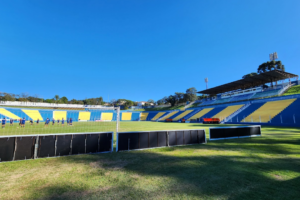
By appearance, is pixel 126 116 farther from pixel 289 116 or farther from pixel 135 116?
pixel 289 116

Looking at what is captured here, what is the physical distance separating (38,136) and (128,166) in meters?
3.94

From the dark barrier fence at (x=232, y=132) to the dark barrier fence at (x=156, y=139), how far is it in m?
1.39

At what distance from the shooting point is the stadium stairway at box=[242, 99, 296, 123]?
73.0 ft

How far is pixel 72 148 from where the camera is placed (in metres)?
5.99

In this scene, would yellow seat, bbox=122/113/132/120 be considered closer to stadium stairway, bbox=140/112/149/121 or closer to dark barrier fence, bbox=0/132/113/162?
stadium stairway, bbox=140/112/149/121

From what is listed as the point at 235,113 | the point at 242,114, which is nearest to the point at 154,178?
the point at 242,114

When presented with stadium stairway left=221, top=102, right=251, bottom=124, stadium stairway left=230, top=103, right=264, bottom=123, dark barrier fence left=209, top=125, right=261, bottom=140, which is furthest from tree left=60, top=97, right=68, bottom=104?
dark barrier fence left=209, top=125, right=261, bottom=140

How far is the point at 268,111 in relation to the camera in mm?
23922

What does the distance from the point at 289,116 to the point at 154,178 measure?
1004 inches

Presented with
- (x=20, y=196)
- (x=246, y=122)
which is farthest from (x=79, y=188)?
(x=246, y=122)

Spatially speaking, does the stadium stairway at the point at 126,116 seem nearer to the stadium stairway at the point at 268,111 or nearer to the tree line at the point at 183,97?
the tree line at the point at 183,97

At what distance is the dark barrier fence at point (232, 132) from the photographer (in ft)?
30.6

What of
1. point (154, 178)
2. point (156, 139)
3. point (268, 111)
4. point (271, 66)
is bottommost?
point (154, 178)

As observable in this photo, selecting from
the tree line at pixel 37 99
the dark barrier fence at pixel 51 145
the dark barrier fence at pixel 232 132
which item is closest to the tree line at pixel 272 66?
the dark barrier fence at pixel 232 132
